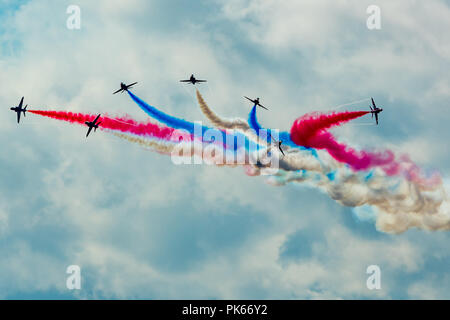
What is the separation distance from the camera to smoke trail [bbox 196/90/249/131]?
138 metres

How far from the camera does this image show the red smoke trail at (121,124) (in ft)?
453

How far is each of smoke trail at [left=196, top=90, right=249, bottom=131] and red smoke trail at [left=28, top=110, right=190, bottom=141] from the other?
5.95 metres

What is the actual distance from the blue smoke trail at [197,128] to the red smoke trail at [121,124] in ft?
5.01

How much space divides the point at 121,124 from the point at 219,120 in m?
14.8

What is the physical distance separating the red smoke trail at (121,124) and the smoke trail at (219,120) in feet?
19.5

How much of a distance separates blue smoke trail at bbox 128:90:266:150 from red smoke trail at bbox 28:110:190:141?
60.1 inches

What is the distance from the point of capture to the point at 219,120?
138375 mm

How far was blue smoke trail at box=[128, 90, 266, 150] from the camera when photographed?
5379 inches

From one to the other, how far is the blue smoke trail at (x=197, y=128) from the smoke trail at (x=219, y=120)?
1.01 m

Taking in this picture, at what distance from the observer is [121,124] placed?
139 metres

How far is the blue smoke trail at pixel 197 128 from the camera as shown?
137 m
